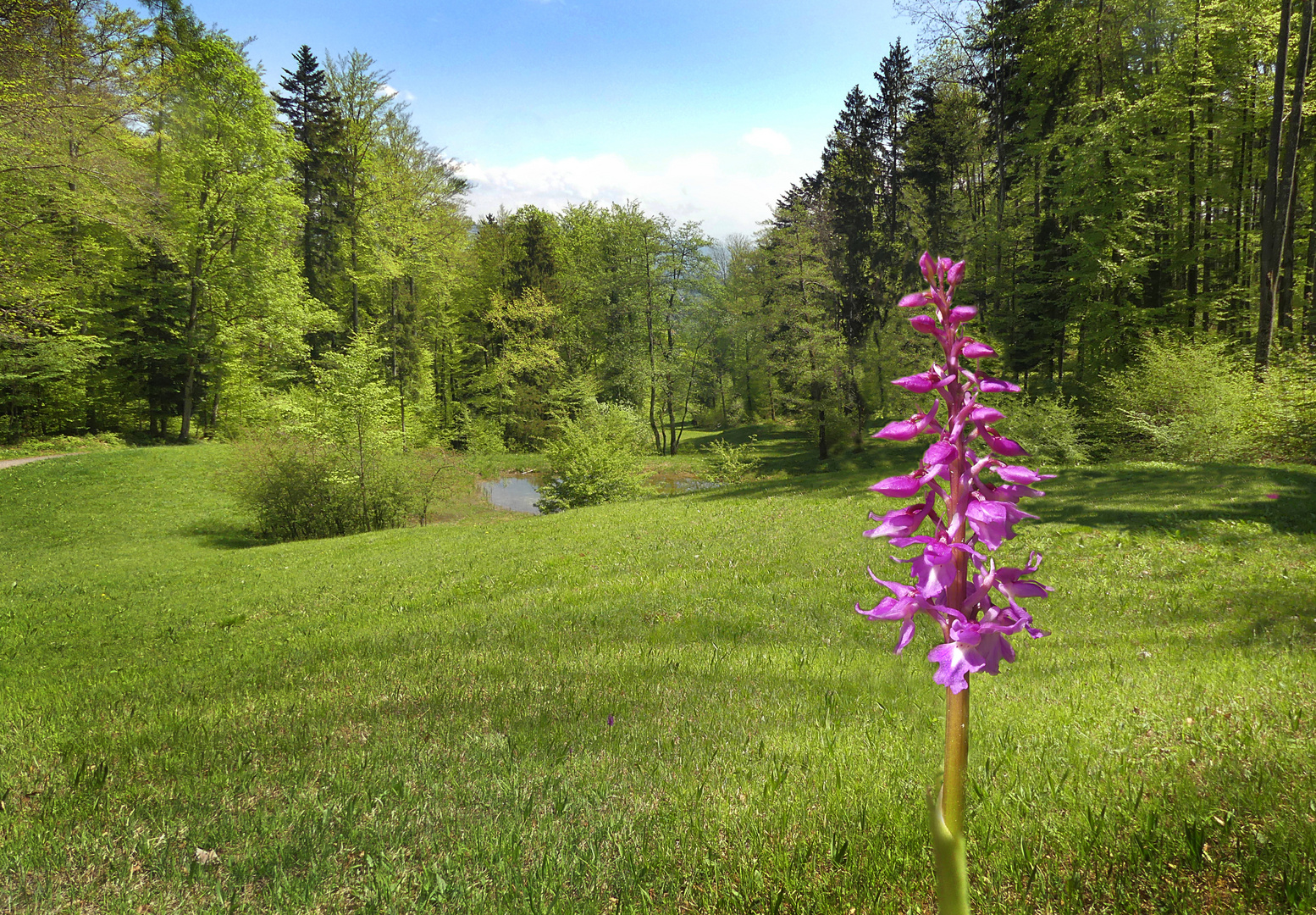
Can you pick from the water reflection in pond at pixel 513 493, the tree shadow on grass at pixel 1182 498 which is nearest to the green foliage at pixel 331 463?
the water reflection in pond at pixel 513 493

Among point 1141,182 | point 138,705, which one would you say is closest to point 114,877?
point 138,705

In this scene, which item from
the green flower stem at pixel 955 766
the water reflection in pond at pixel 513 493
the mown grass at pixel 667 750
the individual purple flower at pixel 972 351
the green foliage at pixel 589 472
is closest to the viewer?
the green flower stem at pixel 955 766

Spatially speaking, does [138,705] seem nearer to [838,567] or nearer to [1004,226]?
[838,567]

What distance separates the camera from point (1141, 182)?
26.2 meters

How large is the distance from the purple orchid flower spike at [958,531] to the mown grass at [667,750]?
1.48 meters

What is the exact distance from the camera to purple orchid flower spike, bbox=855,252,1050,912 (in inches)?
49.6

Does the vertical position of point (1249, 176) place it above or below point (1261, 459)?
above

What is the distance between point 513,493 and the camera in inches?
1377

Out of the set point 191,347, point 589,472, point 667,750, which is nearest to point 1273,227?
point 589,472

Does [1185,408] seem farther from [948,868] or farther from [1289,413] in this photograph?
[948,868]

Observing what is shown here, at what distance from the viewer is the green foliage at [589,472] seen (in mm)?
26359

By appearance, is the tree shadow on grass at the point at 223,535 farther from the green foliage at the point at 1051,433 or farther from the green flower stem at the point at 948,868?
the green foliage at the point at 1051,433

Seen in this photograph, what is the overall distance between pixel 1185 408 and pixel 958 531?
977 inches

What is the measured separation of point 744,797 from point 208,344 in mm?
40856
